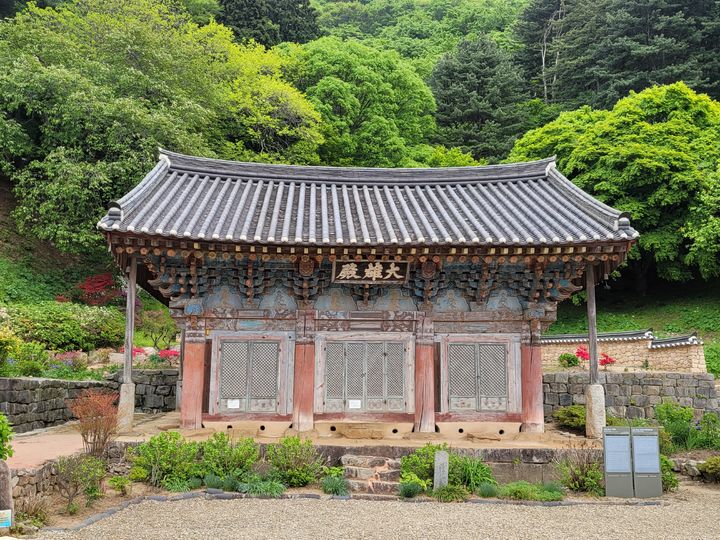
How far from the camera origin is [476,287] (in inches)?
528

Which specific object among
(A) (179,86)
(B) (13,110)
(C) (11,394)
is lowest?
(C) (11,394)

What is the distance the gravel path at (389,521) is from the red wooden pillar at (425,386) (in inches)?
144

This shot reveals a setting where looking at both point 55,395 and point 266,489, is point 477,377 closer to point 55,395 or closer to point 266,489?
point 266,489

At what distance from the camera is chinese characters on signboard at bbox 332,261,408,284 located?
42.6ft

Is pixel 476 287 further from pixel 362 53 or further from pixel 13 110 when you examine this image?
pixel 362 53

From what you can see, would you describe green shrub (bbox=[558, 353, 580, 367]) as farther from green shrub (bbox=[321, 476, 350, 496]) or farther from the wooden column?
green shrub (bbox=[321, 476, 350, 496])

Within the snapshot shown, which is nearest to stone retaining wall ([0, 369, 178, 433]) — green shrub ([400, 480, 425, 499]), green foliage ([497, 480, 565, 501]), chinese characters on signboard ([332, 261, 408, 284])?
chinese characters on signboard ([332, 261, 408, 284])

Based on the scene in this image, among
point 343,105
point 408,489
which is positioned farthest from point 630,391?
point 343,105

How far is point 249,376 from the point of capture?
13.3 meters

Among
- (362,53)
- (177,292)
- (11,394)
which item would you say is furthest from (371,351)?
(362,53)

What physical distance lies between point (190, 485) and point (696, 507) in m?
8.82

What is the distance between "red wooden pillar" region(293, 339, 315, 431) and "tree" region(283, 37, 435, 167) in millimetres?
25045

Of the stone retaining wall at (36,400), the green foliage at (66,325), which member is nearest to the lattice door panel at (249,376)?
the stone retaining wall at (36,400)

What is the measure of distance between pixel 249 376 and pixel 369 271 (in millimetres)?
3706
